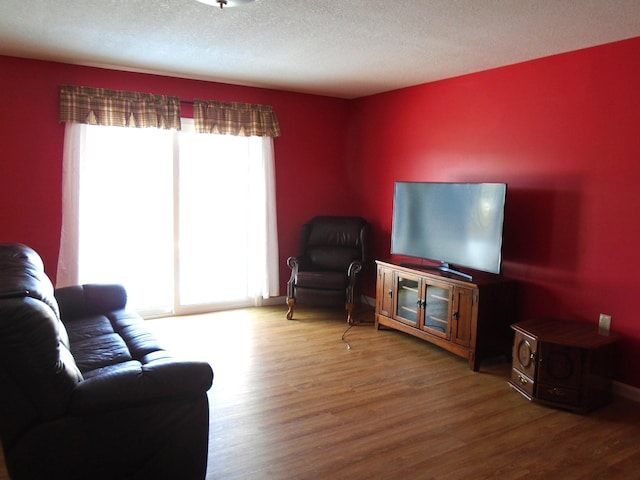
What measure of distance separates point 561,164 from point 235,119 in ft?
10.5

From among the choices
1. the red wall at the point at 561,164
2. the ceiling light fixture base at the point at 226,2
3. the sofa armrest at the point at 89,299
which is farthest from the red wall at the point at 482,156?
the ceiling light fixture base at the point at 226,2

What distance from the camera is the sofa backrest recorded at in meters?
1.87

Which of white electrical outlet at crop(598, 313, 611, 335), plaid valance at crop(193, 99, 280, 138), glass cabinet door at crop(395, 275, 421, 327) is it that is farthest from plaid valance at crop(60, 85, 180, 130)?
white electrical outlet at crop(598, 313, 611, 335)

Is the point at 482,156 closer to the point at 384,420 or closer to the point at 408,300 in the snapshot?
the point at 408,300

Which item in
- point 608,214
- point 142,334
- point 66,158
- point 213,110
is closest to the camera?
point 142,334

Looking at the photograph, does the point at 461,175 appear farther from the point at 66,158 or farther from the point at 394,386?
the point at 66,158

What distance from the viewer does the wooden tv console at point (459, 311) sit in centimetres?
385

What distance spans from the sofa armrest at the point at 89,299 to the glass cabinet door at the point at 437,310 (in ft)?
8.16

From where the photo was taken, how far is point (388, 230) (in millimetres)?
5594

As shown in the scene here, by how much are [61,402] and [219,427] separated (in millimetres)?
1110

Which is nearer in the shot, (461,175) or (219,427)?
(219,427)

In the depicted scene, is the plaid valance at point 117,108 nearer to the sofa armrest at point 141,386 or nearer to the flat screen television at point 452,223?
the flat screen television at point 452,223

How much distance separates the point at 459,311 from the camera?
3963 millimetres

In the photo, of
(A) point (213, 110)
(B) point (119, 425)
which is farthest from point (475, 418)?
(A) point (213, 110)
